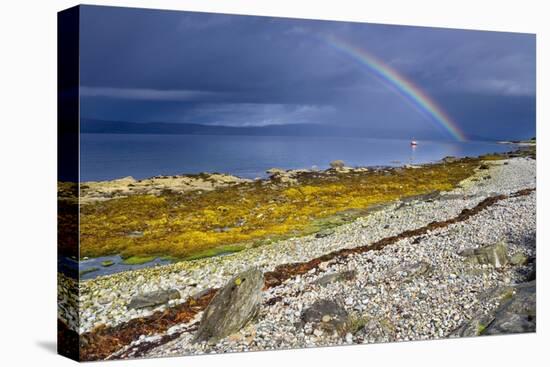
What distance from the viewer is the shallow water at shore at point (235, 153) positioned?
12.2 meters

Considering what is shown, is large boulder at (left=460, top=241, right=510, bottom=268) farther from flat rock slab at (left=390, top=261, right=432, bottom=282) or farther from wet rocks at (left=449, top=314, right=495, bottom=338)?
wet rocks at (left=449, top=314, right=495, bottom=338)

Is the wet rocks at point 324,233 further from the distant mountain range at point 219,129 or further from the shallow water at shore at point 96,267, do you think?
the shallow water at shore at point 96,267

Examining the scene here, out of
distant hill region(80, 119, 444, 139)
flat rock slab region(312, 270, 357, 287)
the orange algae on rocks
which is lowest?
flat rock slab region(312, 270, 357, 287)

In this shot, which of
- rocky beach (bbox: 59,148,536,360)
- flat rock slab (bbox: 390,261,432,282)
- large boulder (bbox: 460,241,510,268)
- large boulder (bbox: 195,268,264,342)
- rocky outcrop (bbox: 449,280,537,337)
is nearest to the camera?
rocky beach (bbox: 59,148,536,360)

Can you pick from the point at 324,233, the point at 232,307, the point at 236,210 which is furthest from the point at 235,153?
the point at 232,307

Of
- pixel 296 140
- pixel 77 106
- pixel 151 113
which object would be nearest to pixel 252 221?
pixel 296 140

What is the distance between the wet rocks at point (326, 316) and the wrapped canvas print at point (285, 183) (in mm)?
25

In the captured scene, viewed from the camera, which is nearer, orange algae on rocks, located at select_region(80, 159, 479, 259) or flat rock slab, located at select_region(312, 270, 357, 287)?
orange algae on rocks, located at select_region(80, 159, 479, 259)

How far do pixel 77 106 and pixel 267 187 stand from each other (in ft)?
11.6

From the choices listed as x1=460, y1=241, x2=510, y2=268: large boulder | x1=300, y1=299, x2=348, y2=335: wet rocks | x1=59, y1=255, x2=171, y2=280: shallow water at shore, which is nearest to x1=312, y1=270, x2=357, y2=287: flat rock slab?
x1=300, y1=299, x2=348, y2=335: wet rocks

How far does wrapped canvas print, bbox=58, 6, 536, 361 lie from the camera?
12180 mm

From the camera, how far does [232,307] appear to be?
12.8 metres

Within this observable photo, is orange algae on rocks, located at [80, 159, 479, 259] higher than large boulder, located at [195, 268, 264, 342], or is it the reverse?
orange algae on rocks, located at [80, 159, 479, 259]

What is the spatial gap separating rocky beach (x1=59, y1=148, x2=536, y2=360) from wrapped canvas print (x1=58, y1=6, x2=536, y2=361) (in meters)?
0.03
